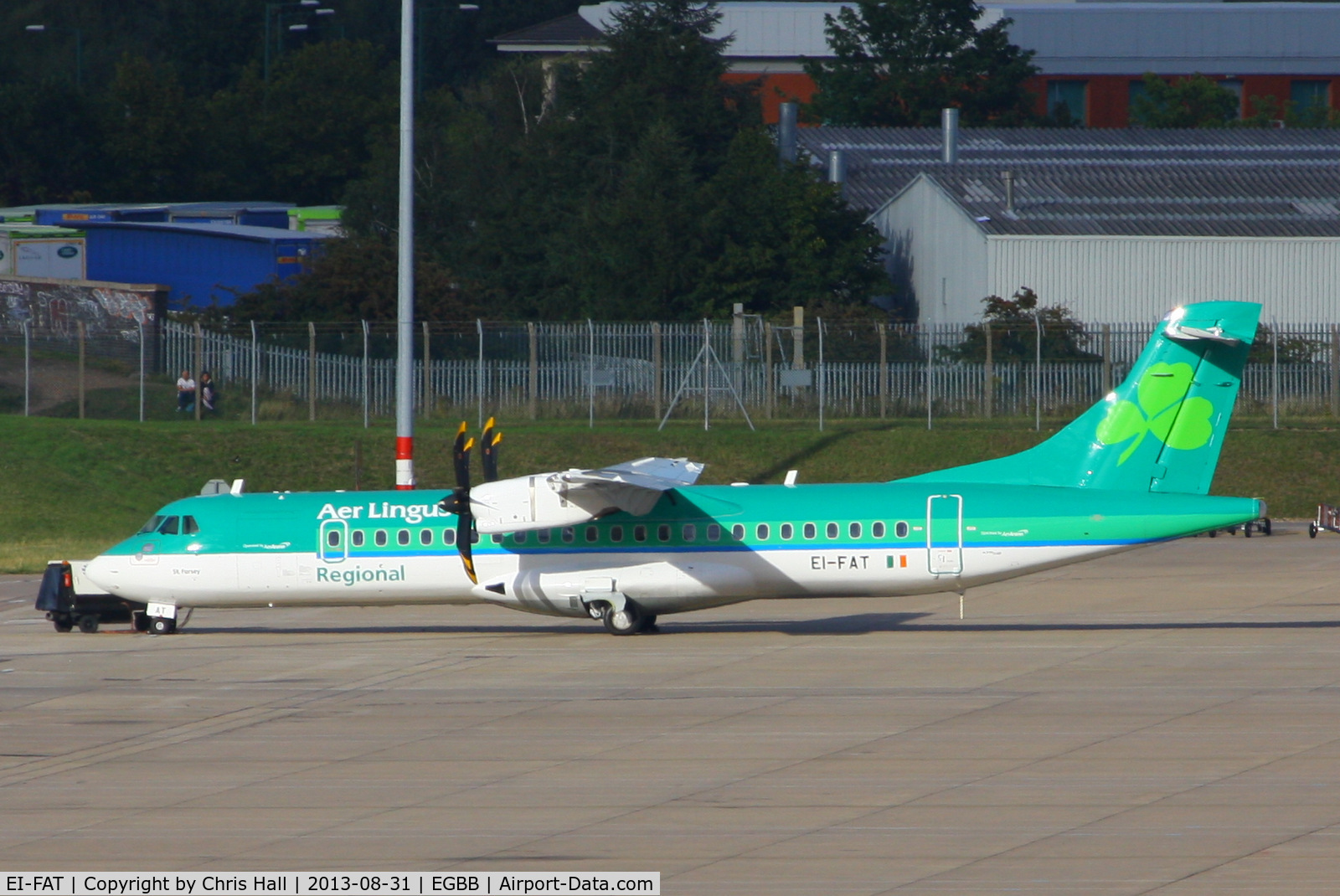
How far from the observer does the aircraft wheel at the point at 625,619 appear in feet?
79.7

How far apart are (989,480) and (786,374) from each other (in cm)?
1817

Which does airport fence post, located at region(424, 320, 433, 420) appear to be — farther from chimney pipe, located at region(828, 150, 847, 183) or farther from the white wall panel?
chimney pipe, located at region(828, 150, 847, 183)

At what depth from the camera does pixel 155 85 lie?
279 feet

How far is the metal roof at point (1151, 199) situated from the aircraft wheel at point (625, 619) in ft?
109

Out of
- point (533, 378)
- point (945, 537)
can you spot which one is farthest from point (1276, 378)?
point (945, 537)

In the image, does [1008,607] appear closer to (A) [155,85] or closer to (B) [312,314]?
(B) [312,314]

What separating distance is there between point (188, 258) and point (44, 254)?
485 cm

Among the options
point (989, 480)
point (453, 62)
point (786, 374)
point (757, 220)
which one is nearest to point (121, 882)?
point (989, 480)

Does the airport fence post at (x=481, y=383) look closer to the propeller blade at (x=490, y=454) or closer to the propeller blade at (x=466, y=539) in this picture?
the propeller blade at (x=490, y=454)

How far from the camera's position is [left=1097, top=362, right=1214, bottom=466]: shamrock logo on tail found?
76.1 feet

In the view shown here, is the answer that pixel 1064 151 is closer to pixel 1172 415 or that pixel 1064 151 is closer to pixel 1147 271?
pixel 1147 271

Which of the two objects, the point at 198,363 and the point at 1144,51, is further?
the point at 1144,51

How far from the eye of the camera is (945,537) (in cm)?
2295

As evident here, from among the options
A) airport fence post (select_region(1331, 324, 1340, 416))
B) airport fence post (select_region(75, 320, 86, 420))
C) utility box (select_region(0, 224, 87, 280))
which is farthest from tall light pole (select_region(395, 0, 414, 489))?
utility box (select_region(0, 224, 87, 280))
